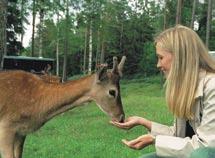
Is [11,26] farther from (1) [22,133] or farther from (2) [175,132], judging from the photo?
(2) [175,132]

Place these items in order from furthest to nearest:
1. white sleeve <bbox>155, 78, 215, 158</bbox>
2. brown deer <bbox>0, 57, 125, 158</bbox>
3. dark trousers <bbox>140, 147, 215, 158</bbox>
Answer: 1. brown deer <bbox>0, 57, 125, 158</bbox>
2. white sleeve <bbox>155, 78, 215, 158</bbox>
3. dark trousers <bbox>140, 147, 215, 158</bbox>

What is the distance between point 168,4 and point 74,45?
11515mm

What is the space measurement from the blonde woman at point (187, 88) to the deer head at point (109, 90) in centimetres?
457

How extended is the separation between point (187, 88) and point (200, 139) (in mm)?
372

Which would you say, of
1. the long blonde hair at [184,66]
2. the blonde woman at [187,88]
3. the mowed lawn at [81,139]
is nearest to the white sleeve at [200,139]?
the blonde woman at [187,88]

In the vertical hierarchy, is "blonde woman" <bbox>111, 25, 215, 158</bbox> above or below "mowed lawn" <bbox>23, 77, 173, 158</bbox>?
above

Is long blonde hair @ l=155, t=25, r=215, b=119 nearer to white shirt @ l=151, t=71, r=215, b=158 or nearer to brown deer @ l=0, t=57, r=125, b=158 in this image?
white shirt @ l=151, t=71, r=215, b=158

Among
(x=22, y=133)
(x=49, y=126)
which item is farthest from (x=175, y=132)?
(x=49, y=126)

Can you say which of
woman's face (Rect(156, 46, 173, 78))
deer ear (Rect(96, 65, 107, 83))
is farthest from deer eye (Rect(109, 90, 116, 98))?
woman's face (Rect(156, 46, 173, 78))

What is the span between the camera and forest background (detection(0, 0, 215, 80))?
52.5m

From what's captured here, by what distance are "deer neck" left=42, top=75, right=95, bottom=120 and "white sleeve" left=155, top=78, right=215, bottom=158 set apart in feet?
15.8

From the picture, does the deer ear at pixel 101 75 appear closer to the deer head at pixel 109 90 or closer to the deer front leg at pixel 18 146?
the deer head at pixel 109 90

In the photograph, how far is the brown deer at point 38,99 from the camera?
29.5ft

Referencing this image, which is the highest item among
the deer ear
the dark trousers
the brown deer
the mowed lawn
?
the deer ear
